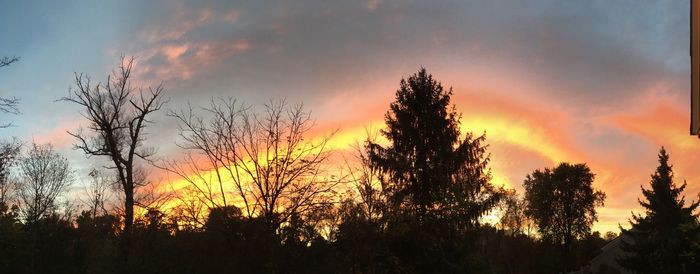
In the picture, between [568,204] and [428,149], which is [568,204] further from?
[428,149]

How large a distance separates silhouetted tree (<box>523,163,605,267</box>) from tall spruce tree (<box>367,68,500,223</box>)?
35.4 metres

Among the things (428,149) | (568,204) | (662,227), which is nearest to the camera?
(428,149)

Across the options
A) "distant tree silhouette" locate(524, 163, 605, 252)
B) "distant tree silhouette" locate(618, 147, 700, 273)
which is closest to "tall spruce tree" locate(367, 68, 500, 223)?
"distant tree silhouette" locate(618, 147, 700, 273)

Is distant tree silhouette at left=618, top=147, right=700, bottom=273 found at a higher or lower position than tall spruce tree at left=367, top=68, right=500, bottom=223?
lower

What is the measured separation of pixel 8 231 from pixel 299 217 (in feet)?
99.6

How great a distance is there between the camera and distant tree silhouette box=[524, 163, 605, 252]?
197 ft

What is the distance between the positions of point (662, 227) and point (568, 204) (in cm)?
2895

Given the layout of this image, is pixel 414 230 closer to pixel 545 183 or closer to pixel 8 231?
pixel 8 231

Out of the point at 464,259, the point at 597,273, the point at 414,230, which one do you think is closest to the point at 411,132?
the point at 464,259

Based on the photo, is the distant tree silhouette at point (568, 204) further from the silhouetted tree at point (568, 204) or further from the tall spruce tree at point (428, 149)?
the tall spruce tree at point (428, 149)

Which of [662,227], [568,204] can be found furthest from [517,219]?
[662,227]

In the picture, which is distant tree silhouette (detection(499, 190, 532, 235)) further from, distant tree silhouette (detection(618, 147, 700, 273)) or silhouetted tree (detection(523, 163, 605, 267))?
distant tree silhouette (detection(618, 147, 700, 273))

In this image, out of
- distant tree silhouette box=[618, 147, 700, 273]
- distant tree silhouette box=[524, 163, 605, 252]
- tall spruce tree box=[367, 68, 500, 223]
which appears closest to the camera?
tall spruce tree box=[367, 68, 500, 223]

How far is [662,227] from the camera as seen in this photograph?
31.9 m
